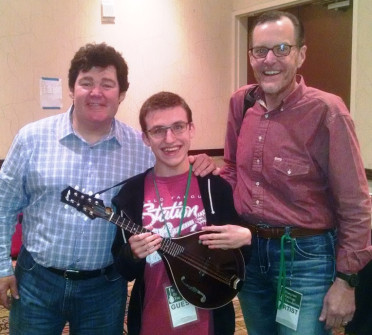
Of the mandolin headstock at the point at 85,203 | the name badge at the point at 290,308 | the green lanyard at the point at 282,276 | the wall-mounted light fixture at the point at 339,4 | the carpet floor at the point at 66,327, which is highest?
the wall-mounted light fixture at the point at 339,4

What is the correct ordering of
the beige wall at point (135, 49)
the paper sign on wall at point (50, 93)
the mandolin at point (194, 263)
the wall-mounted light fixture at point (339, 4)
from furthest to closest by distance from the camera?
1. the paper sign on wall at point (50, 93)
2. the beige wall at point (135, 49)
3. the wall-mounted light fixture at point (339, 4)
4. the mandolin at point (194, 263)

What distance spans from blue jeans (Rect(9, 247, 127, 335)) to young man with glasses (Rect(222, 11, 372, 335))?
63 cm

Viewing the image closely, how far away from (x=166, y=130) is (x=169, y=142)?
6cm

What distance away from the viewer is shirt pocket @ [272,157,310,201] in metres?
1.67

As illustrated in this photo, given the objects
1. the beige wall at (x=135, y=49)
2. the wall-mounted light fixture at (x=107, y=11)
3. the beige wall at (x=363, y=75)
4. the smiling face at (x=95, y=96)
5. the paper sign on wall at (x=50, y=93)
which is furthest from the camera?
the wall-mounted light fixture at (x=107, y=11)

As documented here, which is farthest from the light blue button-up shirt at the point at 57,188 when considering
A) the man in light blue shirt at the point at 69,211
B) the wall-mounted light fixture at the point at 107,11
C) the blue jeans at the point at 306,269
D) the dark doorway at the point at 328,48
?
the wall-mounted light fixture at the point at 107,11

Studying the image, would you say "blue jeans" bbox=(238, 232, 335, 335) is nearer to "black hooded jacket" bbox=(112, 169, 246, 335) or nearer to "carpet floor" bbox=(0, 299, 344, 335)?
"black hooded jacket" bbox=(112, 169, 246, 335)

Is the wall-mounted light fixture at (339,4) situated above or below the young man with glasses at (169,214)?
above

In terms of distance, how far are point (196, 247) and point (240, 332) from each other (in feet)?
5.49

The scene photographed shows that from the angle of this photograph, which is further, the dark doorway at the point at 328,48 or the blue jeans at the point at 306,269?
the dark doorway at the point at 328,48

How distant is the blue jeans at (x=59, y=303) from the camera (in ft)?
5.71

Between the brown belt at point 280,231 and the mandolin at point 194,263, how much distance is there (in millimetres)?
131

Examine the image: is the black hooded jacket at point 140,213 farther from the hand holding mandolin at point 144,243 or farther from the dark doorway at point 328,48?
the dark doorway at point 328,48

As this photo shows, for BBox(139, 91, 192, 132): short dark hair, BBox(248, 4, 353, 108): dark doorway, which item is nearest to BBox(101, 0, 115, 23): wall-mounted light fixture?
BBox(248, 4, 353, 108): dark doorway
